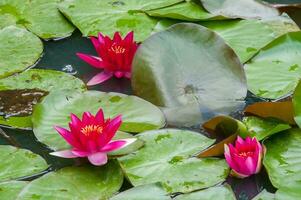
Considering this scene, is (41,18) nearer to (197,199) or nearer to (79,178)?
(79,178)

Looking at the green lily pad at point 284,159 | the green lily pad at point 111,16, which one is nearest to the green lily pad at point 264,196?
the green lily pad at point 284,159

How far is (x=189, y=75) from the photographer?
6.77 feet

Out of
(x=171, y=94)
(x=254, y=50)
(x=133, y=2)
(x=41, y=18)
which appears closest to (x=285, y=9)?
(x=254, y=50)

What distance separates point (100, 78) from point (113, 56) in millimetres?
83

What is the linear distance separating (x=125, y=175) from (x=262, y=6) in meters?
1.04

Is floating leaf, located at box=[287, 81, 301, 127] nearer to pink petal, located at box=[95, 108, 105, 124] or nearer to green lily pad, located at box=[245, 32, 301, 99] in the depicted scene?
green lily pad, located at box=[245, 32, 301, 99]

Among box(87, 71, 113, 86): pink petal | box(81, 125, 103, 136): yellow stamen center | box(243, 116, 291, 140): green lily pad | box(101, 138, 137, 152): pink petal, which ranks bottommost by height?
box(243, 116, 291, 140): green lily pad

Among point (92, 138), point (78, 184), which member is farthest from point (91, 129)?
point (78, 184)

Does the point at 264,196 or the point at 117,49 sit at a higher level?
the point at 117,49

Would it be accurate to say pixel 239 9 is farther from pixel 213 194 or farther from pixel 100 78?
pixel 213 194

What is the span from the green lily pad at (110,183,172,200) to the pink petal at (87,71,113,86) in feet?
1.78

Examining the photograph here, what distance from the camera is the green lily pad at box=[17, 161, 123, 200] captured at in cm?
166

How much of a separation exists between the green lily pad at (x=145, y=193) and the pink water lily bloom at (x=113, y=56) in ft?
1.79

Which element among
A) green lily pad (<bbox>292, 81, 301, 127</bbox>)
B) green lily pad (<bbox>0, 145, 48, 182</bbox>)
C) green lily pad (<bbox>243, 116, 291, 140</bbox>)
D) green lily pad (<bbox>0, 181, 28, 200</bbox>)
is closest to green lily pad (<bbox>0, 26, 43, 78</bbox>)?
green lily pad (<bbox>0, 145, 48, 182</bbox>)
